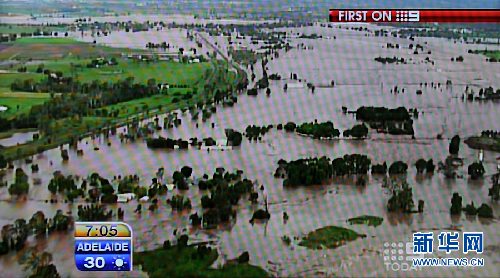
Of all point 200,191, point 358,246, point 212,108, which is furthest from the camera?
point 212,108

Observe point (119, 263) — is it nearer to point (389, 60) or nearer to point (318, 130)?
point (318, 130)

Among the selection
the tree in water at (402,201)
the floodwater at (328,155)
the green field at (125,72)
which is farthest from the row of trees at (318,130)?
the green field at (125,72)

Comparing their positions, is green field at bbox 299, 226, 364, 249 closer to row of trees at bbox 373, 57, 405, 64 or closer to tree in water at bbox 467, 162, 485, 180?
tree in water at bbox 467, 162, 485, 180

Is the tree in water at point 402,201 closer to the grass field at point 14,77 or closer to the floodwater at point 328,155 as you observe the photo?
the floodwater at point 328,155

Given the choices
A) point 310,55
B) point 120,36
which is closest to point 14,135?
point 120,36

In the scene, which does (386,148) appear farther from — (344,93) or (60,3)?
(60,3)

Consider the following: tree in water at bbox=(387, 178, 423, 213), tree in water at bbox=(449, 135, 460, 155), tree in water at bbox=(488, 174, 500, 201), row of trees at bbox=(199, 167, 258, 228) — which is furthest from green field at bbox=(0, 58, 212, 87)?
tree in water at bbox=(488, 174, 500, 201)
